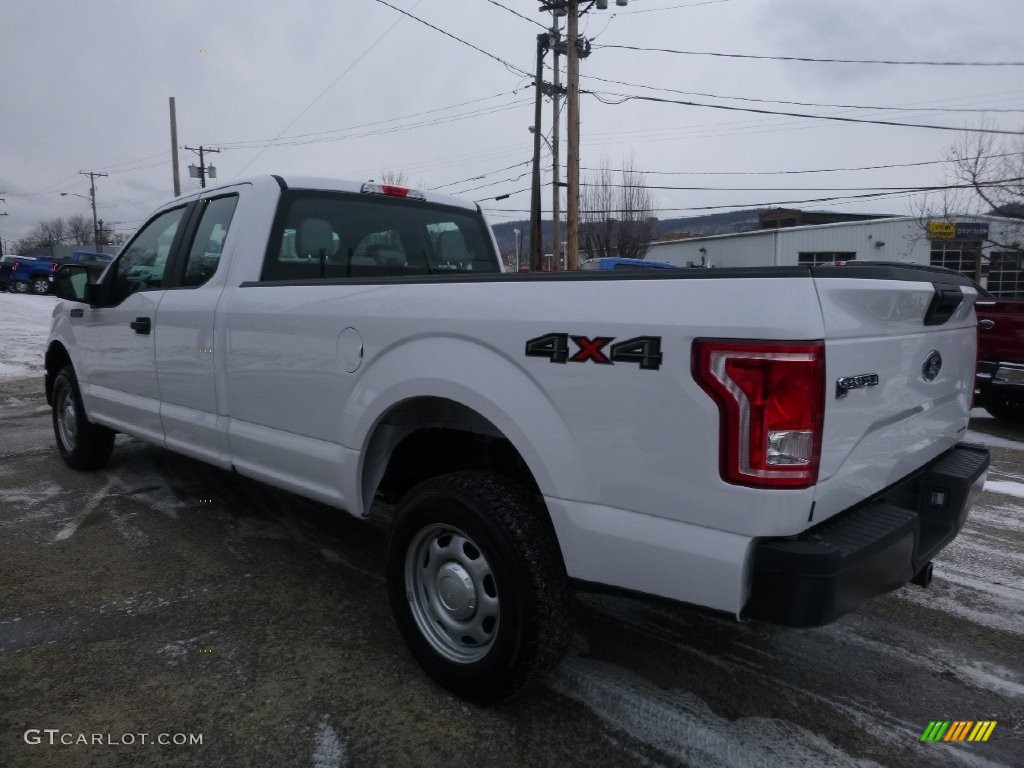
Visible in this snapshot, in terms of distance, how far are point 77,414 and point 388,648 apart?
3.59m

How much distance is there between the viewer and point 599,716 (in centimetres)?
249

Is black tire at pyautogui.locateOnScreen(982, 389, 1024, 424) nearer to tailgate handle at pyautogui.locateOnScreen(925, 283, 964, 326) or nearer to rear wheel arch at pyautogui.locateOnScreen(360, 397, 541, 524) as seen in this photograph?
tailgate handle at pyautogui.locateOnScreen(925, 283, 964, 326)

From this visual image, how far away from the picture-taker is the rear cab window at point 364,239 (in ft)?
12.2

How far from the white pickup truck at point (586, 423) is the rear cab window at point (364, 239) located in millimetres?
21

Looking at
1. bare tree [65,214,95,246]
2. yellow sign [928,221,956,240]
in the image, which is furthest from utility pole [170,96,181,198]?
bare tree [65,214,95,246]

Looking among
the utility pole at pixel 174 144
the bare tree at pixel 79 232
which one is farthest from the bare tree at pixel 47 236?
the utility pole at pixel 174 144

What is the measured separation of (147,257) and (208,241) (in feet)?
2.74

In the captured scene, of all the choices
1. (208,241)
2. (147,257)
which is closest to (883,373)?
(208,241)

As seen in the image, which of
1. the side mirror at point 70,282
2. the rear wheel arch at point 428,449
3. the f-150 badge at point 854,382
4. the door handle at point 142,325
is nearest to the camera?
the f-150 badge at point 854,382

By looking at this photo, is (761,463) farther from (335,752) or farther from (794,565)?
(335,752)

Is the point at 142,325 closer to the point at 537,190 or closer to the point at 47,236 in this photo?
the point at 537,190

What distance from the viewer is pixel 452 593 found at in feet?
8.27

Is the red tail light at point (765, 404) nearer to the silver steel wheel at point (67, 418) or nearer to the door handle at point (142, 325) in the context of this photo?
the door handle at point (142, 325)

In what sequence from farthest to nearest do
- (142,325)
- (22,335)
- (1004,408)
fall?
(22,335) < (1004,408) < (142,325)
